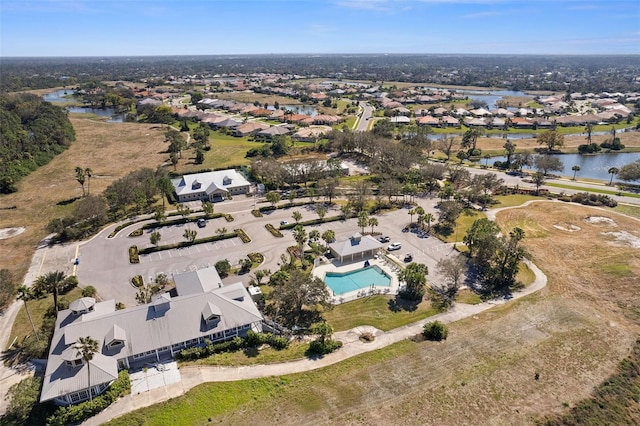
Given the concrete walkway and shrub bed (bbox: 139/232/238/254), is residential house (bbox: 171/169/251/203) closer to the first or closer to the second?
shrub bed (bbox: 139/232/238/254)

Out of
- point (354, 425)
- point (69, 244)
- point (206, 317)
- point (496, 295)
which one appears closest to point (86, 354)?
point (206, 317)

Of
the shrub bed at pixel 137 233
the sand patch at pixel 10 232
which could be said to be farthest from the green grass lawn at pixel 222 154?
the sand patch at pixel 10 232

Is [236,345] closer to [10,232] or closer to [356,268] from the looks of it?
[356,268]

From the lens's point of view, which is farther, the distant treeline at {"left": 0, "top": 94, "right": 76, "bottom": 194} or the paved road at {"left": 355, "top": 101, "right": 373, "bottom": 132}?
the paved road at {"left": 355, "top": 101, "right": 373, "bottom": 132}

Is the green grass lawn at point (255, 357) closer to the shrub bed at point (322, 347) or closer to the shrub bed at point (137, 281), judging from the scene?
the shrub bed at point (322, 347)

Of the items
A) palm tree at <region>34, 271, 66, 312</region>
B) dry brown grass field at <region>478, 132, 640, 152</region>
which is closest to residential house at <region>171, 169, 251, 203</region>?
palm tree at <region>34, 271, 66, 312</region>

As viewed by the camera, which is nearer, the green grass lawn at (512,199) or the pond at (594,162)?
the green grass lawn at (512,199)

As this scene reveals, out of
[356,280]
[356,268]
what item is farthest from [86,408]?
[356,268]

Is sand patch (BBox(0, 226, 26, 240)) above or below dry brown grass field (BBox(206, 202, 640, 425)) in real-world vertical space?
above
